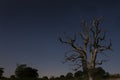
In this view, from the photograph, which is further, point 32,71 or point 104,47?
point 32,71

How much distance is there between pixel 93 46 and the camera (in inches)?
1774

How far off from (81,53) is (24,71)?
4123 centimetres

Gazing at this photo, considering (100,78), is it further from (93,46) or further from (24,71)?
(24,71)

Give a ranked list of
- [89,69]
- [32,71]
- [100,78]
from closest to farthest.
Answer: [89,69], [100,78], [32,71]

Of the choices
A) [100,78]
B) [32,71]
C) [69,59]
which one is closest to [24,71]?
[32,71]

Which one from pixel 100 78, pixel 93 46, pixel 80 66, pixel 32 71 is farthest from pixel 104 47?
pixel 32 71

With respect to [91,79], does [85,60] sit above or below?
above

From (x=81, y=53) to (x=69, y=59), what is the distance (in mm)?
2545

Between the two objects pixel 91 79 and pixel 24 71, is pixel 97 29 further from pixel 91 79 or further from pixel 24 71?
pixel 24 71

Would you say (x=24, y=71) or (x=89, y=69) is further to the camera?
(x=24, y=71)

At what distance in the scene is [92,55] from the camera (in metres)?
44.4

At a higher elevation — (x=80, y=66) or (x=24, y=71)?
(x=24, y=71)

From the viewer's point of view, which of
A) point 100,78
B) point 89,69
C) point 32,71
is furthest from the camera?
point 32,71

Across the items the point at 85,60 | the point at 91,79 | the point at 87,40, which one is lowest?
the point at 91,79
